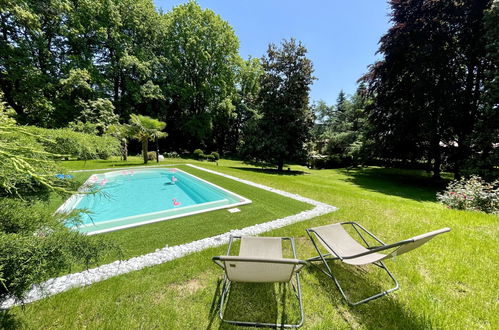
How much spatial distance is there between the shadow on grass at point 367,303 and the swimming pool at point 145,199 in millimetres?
3385

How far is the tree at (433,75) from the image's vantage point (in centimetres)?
1156

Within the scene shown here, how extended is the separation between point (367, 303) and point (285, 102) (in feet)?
51.3

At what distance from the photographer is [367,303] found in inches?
92.4

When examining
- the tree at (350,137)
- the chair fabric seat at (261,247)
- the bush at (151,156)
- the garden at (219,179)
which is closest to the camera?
the garden at (219,179)

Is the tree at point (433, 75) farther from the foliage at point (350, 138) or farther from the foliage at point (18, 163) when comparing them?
the foliage at point (18, 163)

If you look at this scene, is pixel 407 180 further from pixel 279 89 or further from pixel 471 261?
pixel 471 261

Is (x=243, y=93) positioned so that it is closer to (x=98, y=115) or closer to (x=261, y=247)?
(x=98, y=115)

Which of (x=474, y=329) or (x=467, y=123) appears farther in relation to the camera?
(x=467, y=123)

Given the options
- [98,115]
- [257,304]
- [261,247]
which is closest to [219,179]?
[261,247]

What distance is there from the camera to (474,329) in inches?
78.1

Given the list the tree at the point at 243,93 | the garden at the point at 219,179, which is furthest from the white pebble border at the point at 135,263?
the tree at the point at 243,93

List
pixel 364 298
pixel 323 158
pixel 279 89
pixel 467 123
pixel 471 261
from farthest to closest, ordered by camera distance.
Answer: pixel 323 158
pixel 279 89
pixel 467 123
pixel 471 261
pixel 364 298

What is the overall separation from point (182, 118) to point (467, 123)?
25174 millimetres

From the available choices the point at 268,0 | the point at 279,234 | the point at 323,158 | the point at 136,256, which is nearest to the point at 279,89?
the point at 268,0
